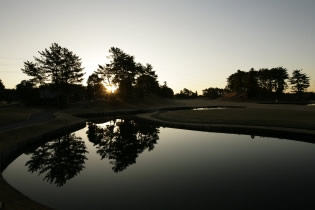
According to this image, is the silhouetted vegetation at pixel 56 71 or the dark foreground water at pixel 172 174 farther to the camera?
the silhouetted vegetation at pixel 56 71

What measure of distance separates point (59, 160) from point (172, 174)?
34.4ft

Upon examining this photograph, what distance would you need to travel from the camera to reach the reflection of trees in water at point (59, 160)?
1501 cm

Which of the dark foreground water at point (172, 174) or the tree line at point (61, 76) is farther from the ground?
the tree line at point (61, 76)

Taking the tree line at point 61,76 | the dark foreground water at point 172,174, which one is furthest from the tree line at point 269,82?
the dark foreground water at point 172,174

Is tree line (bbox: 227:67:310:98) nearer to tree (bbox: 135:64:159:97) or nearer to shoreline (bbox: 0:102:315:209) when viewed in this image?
tree (bbox: 135:64:159:97)

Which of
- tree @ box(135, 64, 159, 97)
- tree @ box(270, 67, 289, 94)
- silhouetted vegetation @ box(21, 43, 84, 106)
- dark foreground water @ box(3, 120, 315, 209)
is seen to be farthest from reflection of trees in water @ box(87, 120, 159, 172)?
tree @ box(270, 67, 289, 94)

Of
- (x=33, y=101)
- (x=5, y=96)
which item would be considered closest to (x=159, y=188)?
(x=33, y=101)

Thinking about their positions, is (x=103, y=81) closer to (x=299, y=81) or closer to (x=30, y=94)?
(x=30, y=94)

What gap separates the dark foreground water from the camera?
33.7 feet

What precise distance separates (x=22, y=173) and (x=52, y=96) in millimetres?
56593

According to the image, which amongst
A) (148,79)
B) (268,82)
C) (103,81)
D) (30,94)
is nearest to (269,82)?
(268,82)

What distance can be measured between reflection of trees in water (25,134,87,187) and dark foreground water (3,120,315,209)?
0.07 metres

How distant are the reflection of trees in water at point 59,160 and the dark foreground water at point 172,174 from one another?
0.22 ft

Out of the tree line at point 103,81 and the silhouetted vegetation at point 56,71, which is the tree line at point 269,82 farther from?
the silhouetted vegetation at point 56,71
